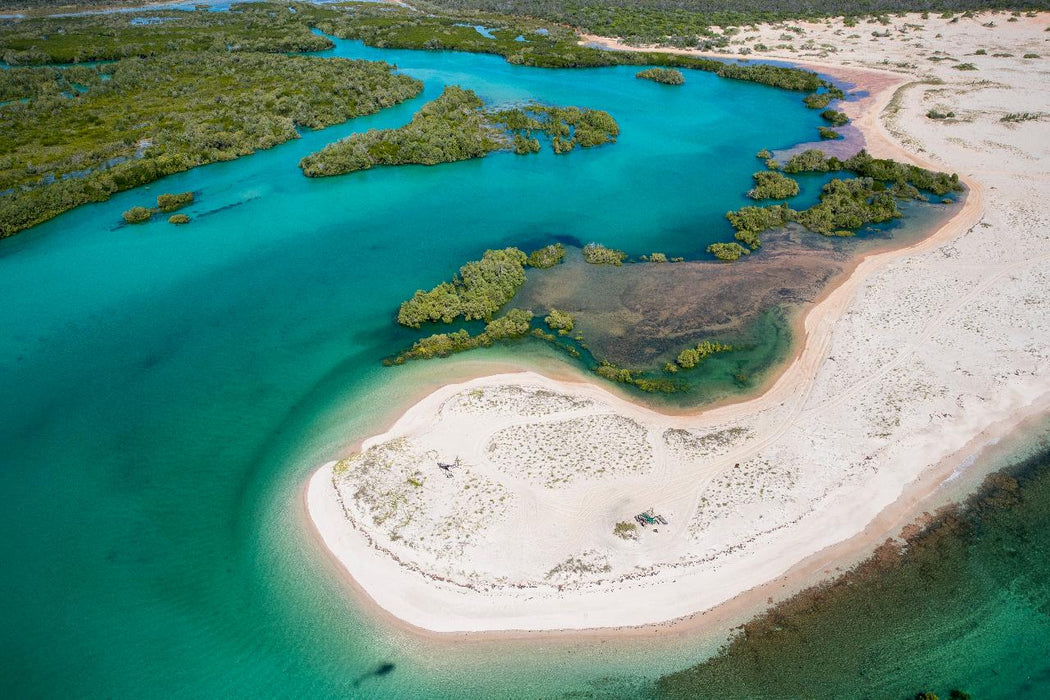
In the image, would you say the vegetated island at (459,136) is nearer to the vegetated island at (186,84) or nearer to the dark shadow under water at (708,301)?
the vegetated island at (186,84)

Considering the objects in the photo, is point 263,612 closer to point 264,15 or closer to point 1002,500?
point 1002,500

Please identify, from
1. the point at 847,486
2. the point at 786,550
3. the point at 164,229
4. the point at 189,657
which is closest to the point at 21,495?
the point at 189,657

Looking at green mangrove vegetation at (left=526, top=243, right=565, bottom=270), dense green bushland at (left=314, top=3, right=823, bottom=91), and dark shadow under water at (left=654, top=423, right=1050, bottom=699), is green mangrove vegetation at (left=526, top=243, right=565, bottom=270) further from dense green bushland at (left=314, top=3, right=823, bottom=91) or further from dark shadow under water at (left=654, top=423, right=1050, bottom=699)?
dense green bushland at (left=314, top=3, right=823, bottom=91)

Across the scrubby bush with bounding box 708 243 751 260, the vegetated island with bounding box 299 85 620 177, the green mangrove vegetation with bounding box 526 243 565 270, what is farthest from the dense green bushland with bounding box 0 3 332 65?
the scrubby bush with bounding box 708 243 751 260

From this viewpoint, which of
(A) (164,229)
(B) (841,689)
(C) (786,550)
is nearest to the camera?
(B) (841,689)

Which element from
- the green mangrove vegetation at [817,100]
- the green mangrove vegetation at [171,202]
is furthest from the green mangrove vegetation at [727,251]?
the green mangrove vegetation at [171,202]

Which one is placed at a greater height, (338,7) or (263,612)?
(338,7)
